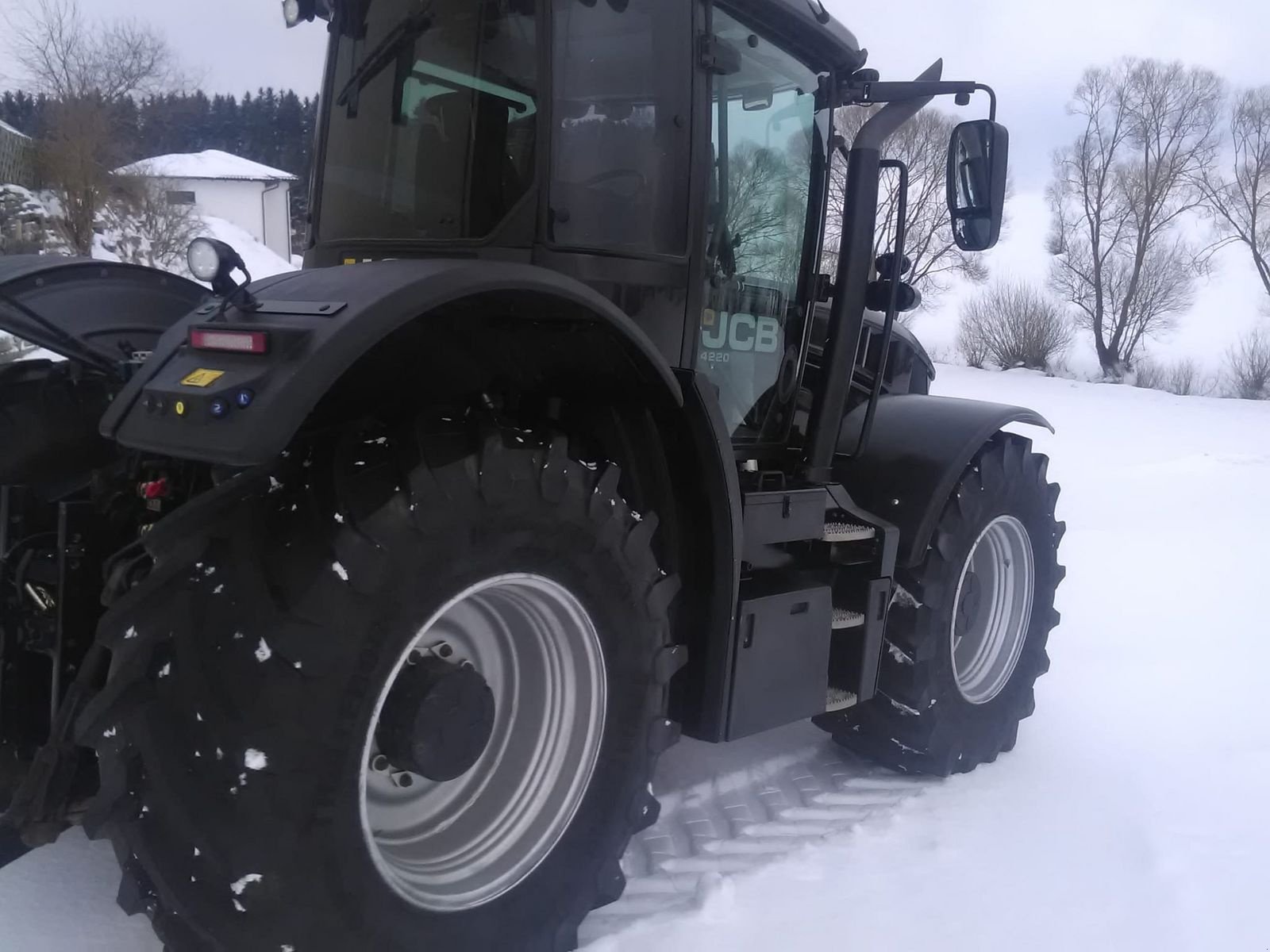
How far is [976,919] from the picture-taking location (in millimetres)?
2561

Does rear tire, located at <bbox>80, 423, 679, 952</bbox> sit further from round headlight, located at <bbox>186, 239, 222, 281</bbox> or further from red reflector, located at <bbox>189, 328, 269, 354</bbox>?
round headlight, located at <bbox>186, 239, 222, 281</bbox>

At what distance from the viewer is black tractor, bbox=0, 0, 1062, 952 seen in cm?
170

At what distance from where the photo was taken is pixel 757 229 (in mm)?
3014

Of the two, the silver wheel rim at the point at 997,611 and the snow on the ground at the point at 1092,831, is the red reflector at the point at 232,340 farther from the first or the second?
the silver wheel rim at the point at 997,611

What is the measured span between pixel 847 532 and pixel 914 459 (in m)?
0.48

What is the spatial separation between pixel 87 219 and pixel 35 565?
20833mm

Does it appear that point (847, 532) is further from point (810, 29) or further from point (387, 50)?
point (387, 50)

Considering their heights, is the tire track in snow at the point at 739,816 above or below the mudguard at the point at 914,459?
below

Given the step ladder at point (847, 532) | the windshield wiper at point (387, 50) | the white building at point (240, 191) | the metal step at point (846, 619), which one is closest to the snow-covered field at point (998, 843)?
the metal step at point (846, 619)

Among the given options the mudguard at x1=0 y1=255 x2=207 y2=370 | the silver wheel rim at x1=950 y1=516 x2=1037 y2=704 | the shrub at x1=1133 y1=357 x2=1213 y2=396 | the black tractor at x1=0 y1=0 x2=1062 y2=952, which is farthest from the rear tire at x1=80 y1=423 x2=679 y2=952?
the shrub at x1=1133 y1=357 x2=1213 y2=396

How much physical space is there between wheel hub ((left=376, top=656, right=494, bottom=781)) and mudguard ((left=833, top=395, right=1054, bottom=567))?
5.75ft

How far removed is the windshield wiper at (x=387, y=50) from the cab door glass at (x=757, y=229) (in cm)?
79

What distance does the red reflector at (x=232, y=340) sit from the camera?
173 cm

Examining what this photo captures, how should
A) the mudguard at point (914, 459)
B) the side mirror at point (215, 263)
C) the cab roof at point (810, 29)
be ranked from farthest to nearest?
the mudguard at point (914, 459) < the cab roof at point (810, 29) < the side mirror at point (215, 263)
